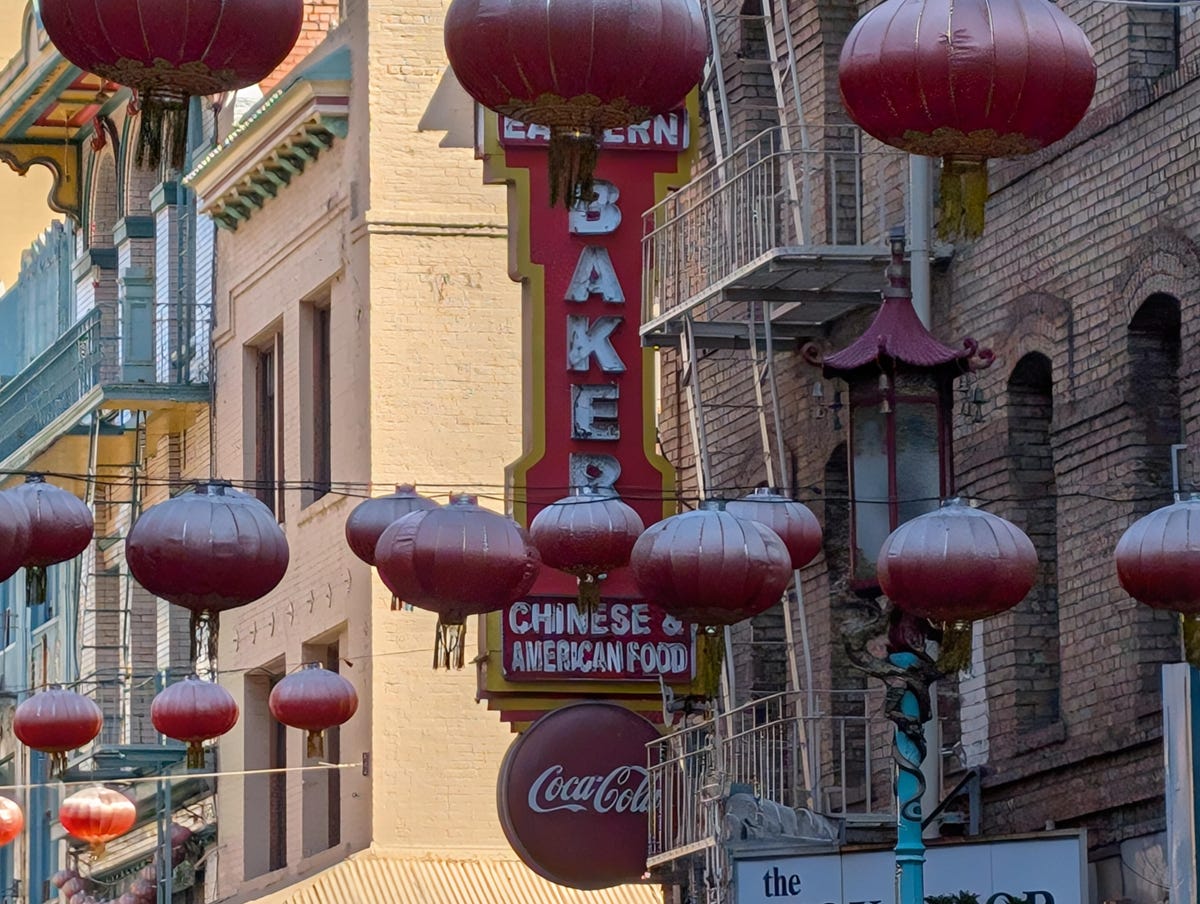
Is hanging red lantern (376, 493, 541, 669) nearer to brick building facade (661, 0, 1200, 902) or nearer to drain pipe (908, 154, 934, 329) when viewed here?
brick building facade (661, 0, 1200, 902)

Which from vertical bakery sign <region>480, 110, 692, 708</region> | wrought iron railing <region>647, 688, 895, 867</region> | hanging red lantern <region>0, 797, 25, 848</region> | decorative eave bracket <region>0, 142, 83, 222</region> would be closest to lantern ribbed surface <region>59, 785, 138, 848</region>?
hanging red lantern <region>0, 797, 25, 848</region>

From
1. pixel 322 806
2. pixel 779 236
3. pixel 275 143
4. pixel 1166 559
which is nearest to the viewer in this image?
pixel 1166 559

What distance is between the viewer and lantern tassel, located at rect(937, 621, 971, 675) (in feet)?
54.5

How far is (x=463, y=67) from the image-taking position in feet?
46.9

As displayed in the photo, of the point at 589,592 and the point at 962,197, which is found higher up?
the point at 962,197

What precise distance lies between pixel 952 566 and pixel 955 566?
0.6 inches

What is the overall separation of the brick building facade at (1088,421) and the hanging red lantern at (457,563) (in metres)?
2.76

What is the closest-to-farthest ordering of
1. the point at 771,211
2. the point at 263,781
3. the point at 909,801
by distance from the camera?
1. the point at 909,801
2. the point at 771,211
3. the point at 263,781

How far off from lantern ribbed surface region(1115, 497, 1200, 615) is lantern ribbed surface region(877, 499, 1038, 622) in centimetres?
52

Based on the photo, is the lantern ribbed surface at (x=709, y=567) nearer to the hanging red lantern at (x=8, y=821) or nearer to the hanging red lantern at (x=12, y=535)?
the hanging red lantern at (x=12, y=535)

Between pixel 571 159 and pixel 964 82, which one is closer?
pixel 571 159

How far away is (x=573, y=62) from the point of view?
14281 millimetres

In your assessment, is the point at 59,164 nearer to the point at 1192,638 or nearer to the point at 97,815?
the point at 97,815

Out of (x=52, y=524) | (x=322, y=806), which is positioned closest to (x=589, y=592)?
(x=52, y=524)
